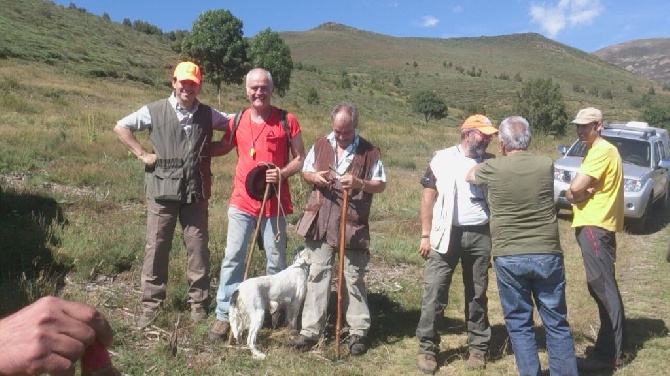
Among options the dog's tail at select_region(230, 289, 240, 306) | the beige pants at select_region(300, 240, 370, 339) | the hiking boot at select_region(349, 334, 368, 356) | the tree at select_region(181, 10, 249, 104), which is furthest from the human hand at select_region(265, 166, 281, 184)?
the tree at select_region(181, 10, 249, 104)

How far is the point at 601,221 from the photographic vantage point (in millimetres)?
4617

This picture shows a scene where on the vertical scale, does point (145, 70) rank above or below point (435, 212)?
above

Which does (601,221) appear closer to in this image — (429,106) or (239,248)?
(239,248)

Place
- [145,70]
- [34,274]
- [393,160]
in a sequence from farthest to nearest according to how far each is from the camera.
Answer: [145,70]
[393,160]
[34,274]

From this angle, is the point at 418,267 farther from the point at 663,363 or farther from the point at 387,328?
the point at 663,363

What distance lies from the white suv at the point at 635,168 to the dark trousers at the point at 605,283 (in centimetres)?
561

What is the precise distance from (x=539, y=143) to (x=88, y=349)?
24738 mm

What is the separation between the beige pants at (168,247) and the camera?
15.7ft

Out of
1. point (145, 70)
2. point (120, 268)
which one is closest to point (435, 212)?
point (120, 268)

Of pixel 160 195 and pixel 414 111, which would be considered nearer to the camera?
pixel 160 195

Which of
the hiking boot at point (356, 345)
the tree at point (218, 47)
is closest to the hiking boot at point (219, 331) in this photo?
the hiking boot at point (356, 345)

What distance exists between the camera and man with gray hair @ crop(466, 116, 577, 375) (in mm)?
3949

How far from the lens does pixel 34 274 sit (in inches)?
203

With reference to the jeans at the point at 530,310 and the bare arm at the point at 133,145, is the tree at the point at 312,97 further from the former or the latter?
the jeans at the point at 530,310
